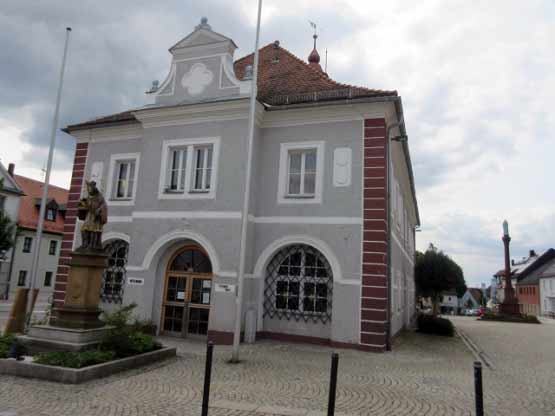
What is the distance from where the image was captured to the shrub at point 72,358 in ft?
27.6

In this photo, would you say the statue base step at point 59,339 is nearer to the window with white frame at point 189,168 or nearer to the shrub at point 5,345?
the shrub at point 5,345

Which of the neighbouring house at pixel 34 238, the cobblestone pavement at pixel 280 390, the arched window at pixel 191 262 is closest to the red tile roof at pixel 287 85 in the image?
the arched window at pixel 191 262

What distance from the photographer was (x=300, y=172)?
14438 millimetres

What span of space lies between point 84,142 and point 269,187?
26.8ft

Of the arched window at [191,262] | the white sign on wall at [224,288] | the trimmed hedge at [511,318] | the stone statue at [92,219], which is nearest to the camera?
the stone statue at [92,219]

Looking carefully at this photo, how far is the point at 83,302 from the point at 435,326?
14545 mm

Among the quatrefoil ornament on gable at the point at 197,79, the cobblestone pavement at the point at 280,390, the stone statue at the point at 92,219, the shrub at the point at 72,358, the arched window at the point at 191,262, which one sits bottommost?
the cobblestone pavement at the point at 280,390

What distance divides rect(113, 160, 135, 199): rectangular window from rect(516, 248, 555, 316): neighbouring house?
6614 cm

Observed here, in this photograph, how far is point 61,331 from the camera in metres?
9.48

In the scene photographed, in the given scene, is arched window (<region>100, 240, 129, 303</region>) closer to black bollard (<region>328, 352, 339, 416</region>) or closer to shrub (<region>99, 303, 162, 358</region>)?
shrub (<region>99, 303, 162, 358</region>)

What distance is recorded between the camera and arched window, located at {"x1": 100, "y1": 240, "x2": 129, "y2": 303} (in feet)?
53.3

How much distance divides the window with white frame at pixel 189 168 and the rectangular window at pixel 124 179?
2.19 metres

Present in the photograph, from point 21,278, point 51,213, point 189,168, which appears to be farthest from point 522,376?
point 51,213

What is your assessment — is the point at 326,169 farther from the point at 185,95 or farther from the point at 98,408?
the point at 98,408
